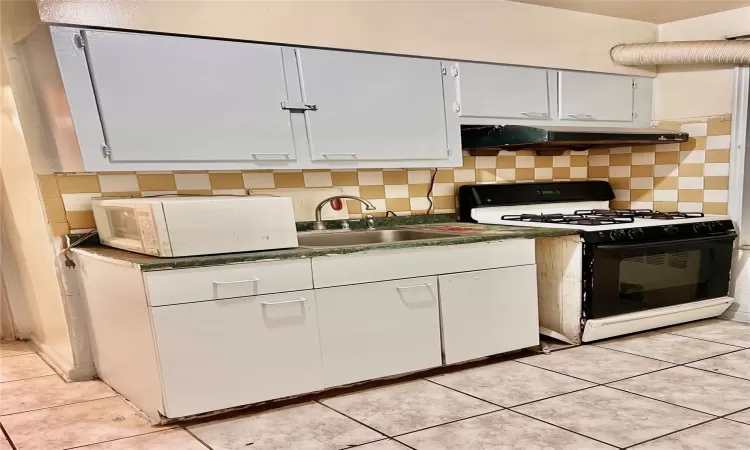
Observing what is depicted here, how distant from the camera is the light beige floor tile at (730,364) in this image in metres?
2.13

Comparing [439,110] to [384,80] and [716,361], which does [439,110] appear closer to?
[384,80]

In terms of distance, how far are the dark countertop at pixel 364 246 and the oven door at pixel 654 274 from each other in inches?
9.7

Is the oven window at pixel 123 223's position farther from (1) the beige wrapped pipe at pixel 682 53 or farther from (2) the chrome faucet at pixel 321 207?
(1) the beige wrapped pipe at pixel 682 53

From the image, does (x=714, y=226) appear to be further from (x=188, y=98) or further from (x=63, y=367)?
(x=63, y=367)

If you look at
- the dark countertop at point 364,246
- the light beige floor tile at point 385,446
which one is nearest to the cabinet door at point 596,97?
the dark countertop at point 364,246

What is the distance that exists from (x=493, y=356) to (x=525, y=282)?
0.39 m

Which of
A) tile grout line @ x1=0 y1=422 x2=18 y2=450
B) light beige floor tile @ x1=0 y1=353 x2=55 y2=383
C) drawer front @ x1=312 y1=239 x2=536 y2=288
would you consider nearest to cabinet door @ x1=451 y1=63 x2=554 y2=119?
drawer front @ x1=312 y1=239 x2=536 y2=288

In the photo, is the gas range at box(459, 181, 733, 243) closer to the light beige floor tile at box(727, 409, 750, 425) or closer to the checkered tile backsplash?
the checkered tile backsplash

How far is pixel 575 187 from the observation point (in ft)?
10.9

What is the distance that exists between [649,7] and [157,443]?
3136 mm

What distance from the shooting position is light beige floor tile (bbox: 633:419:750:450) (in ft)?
5.09

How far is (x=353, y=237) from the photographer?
2.70 metres

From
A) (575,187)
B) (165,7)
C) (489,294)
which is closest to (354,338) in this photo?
(489,294)

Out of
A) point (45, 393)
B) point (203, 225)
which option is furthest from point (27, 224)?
point (203, 225)
